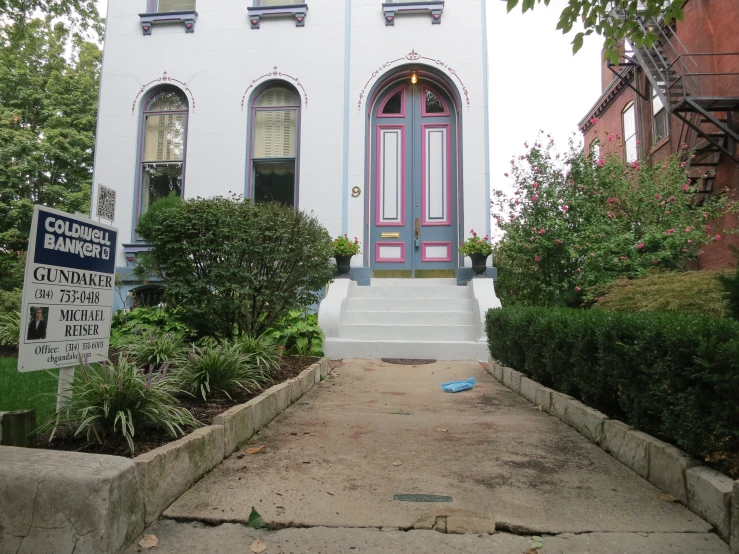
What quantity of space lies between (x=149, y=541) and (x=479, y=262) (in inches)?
310

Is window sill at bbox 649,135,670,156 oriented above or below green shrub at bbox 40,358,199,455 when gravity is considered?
above

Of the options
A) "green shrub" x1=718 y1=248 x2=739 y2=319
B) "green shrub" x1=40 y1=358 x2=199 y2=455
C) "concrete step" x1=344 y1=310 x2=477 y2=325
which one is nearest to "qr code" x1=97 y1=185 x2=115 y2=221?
"green shrub" x1=40 y1=358 x2=199 y2=455

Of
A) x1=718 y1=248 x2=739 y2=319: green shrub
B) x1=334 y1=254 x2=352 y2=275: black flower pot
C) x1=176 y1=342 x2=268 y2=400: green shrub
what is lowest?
x1=176 y1=342 x2=268 y2=400: green shrub

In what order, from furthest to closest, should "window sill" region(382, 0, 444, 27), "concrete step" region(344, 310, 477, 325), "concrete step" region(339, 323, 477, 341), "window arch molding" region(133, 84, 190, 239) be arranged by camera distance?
"window arch molding" region(133, 84, 190, 239), "window sill" region(382, 0, 444, 27), "concrete step" region(344, 310, 477, 325), "concrete step" region(339, 323, 477, 341)

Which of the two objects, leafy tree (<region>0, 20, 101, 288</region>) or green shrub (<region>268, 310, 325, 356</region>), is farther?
leafy tree (<region>0, 20, 101, 288</region>)

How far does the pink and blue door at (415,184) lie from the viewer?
1040cm

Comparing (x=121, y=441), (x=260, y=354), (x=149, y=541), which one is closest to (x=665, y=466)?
(x=149, y=541)

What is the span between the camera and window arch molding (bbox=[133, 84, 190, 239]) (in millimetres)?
11023

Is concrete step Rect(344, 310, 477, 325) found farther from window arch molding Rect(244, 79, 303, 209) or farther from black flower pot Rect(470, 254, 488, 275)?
window arch molding Rect(244, 79, 303, 209)

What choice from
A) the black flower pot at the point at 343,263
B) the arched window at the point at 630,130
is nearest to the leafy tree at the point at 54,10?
the black flower pot at the point at 343,263

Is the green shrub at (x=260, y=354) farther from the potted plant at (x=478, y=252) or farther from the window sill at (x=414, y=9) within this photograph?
the window sill at (x=414, y=9)

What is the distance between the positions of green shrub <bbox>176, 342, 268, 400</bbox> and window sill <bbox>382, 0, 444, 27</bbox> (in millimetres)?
8665

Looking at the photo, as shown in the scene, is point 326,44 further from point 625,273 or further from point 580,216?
point 625,273

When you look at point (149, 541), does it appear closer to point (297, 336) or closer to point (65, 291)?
point (65, 291)
